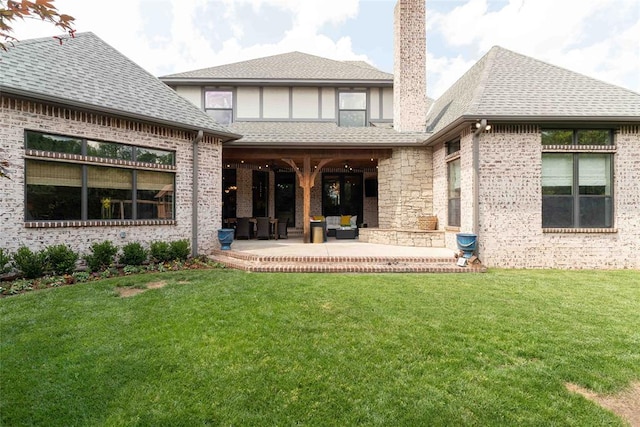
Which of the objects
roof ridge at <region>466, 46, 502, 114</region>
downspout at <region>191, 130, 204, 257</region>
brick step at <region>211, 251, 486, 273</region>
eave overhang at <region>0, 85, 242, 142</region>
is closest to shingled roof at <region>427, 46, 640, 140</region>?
roof ridge at <region>466, 46, 502, 114</region>

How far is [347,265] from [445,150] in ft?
18.0

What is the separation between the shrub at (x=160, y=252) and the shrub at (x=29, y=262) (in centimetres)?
216

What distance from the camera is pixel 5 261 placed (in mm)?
6020

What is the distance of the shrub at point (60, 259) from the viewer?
6.59 m

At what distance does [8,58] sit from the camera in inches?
276

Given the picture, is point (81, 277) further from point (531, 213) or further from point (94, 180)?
point (531, 213)

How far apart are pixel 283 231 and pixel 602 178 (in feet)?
34.5

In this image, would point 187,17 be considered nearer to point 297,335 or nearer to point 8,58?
point 8,58

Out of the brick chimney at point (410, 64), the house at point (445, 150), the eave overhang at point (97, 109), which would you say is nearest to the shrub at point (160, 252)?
the eave overhang at point (97, 109)

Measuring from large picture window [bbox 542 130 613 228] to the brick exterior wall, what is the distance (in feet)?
0.63

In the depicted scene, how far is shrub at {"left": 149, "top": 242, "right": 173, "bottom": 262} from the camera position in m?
8.16

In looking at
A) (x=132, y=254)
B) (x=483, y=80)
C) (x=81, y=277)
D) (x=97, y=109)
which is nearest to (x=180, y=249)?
(x=132, y=254)

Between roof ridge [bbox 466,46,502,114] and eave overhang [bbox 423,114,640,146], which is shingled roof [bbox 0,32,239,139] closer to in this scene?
eave overhang [bbox 423,114,640,146]

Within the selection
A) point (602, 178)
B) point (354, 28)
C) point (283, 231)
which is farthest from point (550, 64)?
point (283, 231)
